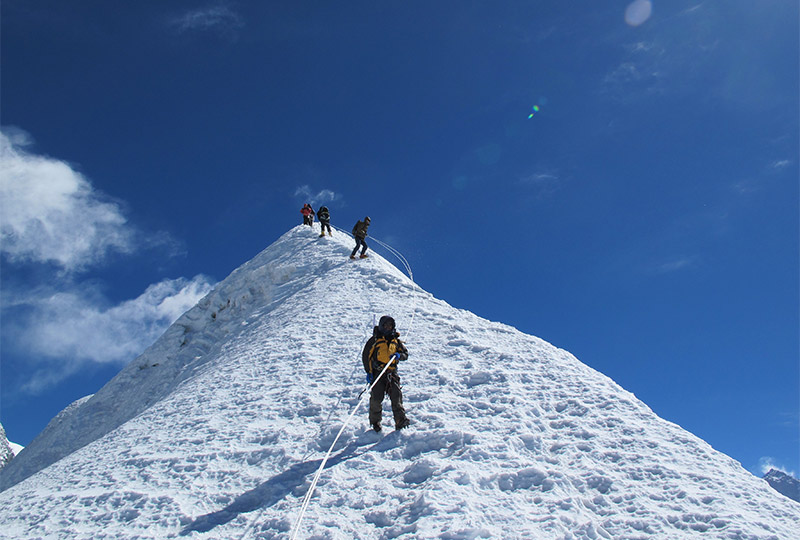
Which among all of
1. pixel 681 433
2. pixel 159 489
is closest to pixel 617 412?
pixel 681 433

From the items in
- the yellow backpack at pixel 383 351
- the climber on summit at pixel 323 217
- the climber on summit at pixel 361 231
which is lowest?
the yellow backpack at pixel 383 351

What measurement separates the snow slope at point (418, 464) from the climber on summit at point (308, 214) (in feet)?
59.9

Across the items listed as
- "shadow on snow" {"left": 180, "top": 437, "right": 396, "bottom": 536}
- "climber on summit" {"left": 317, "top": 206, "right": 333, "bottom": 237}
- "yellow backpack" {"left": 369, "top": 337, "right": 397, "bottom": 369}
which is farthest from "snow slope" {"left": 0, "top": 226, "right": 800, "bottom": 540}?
"climber on summit" {"left": 317, "top": 206, "right": 333, "bottom": 237}

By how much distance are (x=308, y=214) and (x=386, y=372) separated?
77.7ft

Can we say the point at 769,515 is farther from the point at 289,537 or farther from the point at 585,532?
the point at 289,537

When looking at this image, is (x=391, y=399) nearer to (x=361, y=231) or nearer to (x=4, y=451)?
(x=361, y=231)

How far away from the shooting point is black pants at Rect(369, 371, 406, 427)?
7656 mm

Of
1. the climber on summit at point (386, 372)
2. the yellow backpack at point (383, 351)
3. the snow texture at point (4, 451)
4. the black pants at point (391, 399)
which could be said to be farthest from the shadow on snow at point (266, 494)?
the snow texture at point (4, 451)

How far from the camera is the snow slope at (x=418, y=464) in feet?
18.2

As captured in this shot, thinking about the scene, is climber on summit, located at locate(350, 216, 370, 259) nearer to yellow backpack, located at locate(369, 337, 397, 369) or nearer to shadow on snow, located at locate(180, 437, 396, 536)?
yellow backpack, located at locate(369, 337, 397, 369)

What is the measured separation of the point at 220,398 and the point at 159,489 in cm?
353

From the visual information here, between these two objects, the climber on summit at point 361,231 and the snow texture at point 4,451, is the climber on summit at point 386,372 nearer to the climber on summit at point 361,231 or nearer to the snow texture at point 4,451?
the climber on summit at point 361,231

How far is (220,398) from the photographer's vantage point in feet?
34.1

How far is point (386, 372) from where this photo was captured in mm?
7859
